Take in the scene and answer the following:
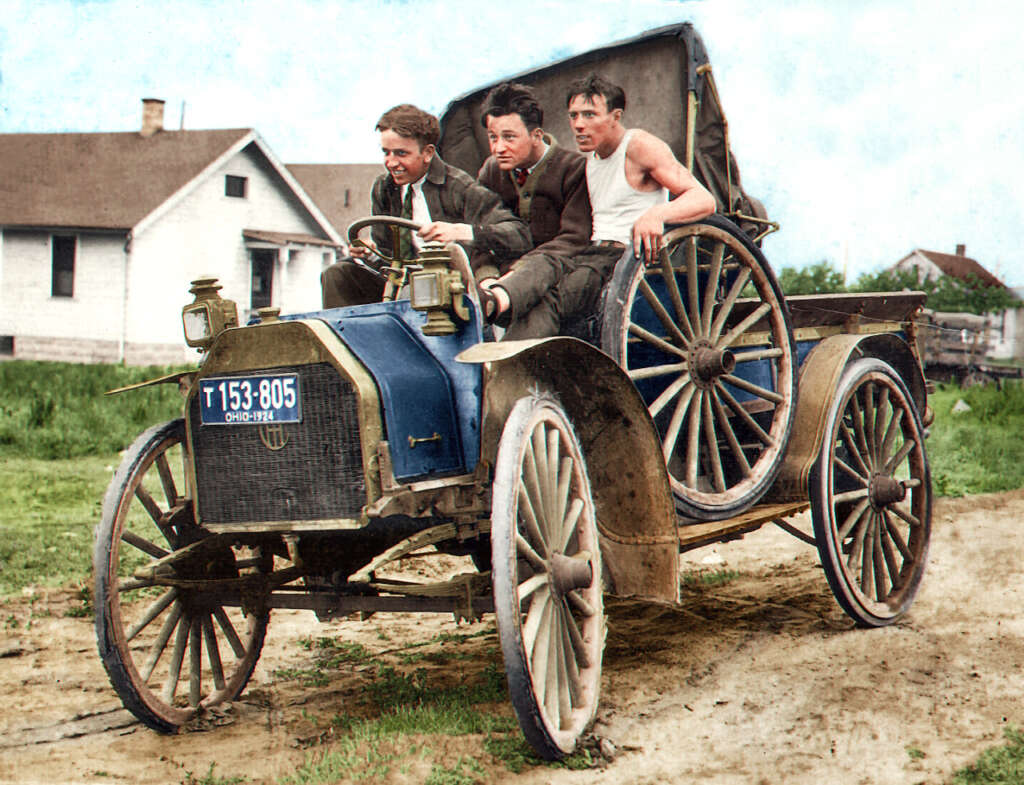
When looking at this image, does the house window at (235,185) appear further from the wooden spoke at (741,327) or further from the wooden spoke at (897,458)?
the wooden spoke at (741,327)

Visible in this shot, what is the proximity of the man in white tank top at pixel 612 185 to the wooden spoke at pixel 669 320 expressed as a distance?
0.73 ft

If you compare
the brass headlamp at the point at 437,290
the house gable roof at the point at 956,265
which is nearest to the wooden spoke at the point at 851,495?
the brass headlamp at the point at 437,290

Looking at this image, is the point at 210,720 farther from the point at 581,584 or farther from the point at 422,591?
the point at 581,584

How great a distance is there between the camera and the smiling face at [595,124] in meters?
5.25

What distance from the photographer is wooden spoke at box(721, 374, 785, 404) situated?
5.48 m

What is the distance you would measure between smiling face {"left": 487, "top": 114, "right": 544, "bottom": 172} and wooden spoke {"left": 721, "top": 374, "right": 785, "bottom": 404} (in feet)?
4.51

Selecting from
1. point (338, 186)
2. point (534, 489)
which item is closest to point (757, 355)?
point (534, 489)

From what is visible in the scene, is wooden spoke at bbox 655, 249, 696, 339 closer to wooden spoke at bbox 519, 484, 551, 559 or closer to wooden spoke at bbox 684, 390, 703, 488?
wooden spoke at bbox 684, 390, 703, 488

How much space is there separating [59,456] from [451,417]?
30.9 ft

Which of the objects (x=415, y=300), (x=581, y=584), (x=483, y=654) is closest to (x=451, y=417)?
(x=415, y=300)

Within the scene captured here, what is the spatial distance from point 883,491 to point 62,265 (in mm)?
24368

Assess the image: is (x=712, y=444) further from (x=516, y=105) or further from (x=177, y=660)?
(x=177, y=660)

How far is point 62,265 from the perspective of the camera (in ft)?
88.8

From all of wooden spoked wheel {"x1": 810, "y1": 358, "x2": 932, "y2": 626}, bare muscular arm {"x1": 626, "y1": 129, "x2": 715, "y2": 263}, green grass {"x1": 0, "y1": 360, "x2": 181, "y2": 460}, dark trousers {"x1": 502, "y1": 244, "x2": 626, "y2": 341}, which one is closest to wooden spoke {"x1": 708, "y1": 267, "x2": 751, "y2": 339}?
bare muscular arm {"x1": 626, "y1": 129, "x2": 715, "y2": 263}
